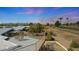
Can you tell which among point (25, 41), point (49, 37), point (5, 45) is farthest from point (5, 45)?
point (49, 37)

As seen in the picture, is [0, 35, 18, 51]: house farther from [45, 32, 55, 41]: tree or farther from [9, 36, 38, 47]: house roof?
[45, 32, 55, 41]: tree

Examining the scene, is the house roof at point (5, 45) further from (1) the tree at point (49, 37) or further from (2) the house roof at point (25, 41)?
(1) the tree at point (49, 37)

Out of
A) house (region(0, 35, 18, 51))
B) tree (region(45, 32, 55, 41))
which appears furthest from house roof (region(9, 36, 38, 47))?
tree (region(45, 32, 55, 41))

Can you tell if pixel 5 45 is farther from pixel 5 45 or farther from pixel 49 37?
pixel 49 37

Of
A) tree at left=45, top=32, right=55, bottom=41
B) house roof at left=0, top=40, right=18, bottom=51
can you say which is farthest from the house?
tree at left=45, top=32, right=55, bottom=41

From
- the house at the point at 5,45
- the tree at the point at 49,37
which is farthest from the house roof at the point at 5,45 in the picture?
the tree at the point at 49,37

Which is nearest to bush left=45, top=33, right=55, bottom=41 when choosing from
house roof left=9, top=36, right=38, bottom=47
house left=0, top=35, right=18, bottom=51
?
house roof left=9, top=36, right=38, bottom=47

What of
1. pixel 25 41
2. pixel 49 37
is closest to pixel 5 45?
pixel 25 41

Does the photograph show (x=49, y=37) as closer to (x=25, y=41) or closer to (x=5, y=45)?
(x=25, y=41)

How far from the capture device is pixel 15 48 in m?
2.47

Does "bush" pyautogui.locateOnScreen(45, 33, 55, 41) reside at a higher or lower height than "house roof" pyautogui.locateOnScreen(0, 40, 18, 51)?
higher

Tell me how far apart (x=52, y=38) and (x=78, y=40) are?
37 centimetres

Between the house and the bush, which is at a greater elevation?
the bush
